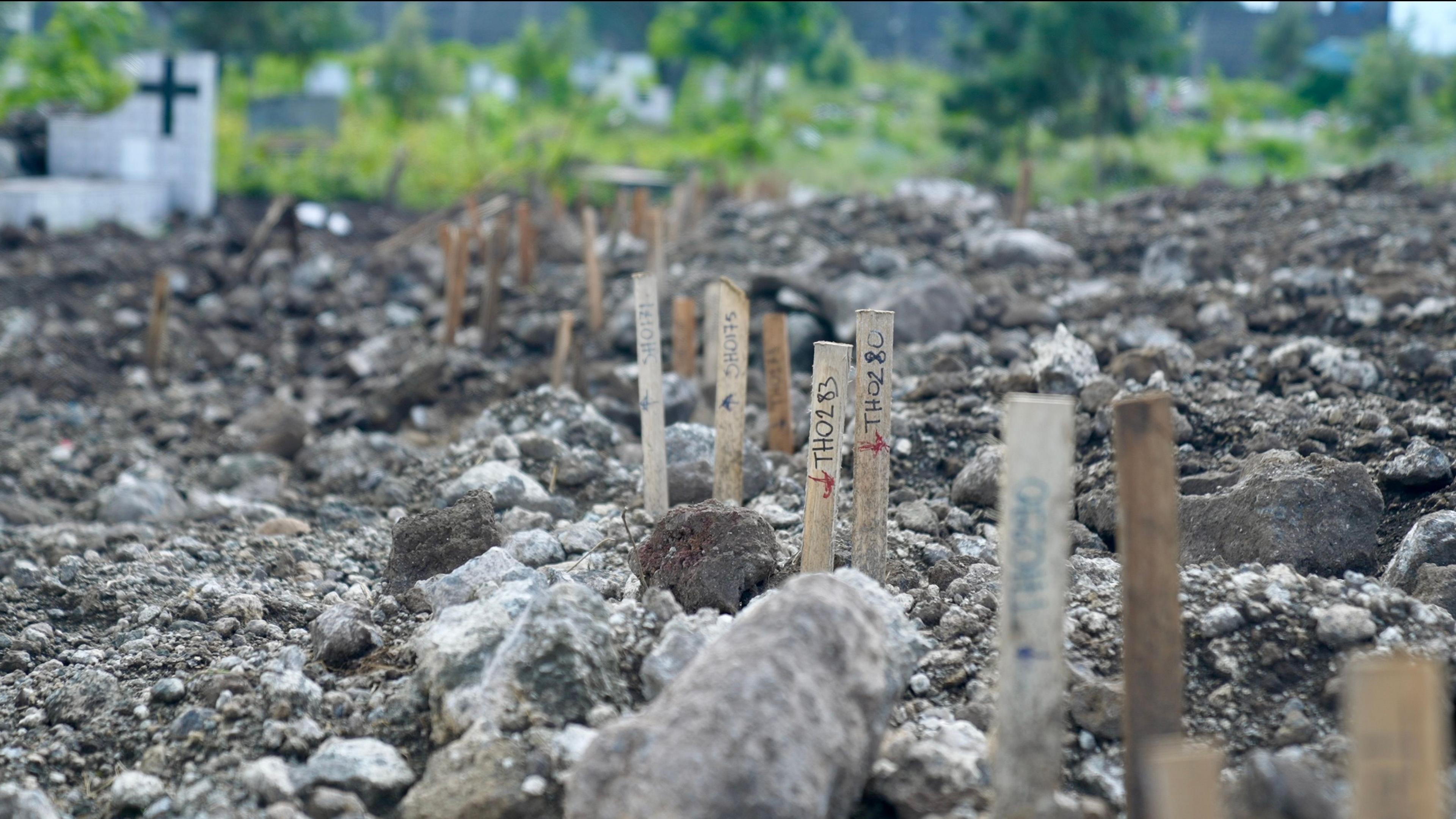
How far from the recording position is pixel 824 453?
3684mm

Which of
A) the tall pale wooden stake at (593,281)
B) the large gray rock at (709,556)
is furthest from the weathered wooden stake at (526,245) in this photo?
the large gray rock at (709,556)

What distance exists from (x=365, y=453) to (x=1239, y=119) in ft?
93.8

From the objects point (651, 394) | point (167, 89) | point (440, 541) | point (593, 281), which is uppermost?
point (167, 89)

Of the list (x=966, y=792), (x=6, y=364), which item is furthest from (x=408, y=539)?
(x=6, y=364)

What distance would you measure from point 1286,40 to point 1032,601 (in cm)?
3733

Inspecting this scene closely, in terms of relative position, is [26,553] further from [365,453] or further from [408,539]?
[408,539]

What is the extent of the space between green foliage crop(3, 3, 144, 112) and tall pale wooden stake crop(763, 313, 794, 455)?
1407cm

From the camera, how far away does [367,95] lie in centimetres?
2689

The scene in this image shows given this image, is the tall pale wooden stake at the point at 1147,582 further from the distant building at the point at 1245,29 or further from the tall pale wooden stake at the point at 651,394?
the distant building at the point at 1245,29

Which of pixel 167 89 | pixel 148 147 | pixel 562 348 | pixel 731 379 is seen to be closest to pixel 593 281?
pixel 562 348

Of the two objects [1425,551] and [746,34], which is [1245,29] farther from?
[1425,551]

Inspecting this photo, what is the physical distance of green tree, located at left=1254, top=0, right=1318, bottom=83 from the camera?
1358 inches

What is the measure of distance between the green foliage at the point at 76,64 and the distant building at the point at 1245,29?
28108 mm

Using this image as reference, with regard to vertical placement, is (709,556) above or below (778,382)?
below
